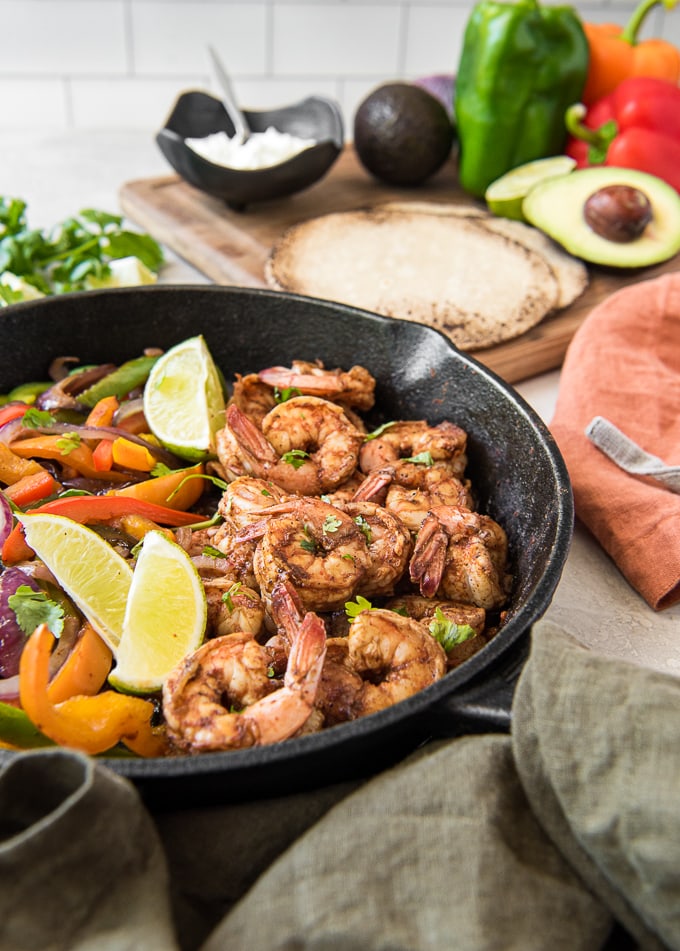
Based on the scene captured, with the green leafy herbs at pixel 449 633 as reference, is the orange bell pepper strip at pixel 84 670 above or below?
below

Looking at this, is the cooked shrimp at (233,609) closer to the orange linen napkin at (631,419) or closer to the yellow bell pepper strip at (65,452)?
the yellow bell pepper strip at (65,452)

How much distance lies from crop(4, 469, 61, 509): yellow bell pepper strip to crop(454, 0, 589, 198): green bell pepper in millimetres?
1969

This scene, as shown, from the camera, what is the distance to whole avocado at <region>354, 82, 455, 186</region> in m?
2.90

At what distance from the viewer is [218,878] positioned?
103 cm

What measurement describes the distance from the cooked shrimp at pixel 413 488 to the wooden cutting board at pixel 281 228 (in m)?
0.67

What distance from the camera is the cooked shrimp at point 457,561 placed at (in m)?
1.39

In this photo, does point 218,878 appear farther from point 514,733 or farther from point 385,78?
point 385,78

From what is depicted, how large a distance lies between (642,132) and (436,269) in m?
0.93

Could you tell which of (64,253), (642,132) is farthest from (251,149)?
(642,132)

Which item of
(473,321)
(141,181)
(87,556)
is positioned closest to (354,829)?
(87,556)

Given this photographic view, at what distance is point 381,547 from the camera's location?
4.51 ft

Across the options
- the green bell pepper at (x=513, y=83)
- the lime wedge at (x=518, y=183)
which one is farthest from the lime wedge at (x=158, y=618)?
the green bell pepper at (x=513, y=83)

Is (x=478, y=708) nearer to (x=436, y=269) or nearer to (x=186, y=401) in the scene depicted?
(x=186, y=401)

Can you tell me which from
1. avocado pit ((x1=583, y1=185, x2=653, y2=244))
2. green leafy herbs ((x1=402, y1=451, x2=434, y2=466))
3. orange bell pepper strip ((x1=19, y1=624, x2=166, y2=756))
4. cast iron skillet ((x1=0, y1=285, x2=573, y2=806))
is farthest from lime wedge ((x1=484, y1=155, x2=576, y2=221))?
orange bell pepper strip ((x1=19, y1=624, x2=166, y2=756))
